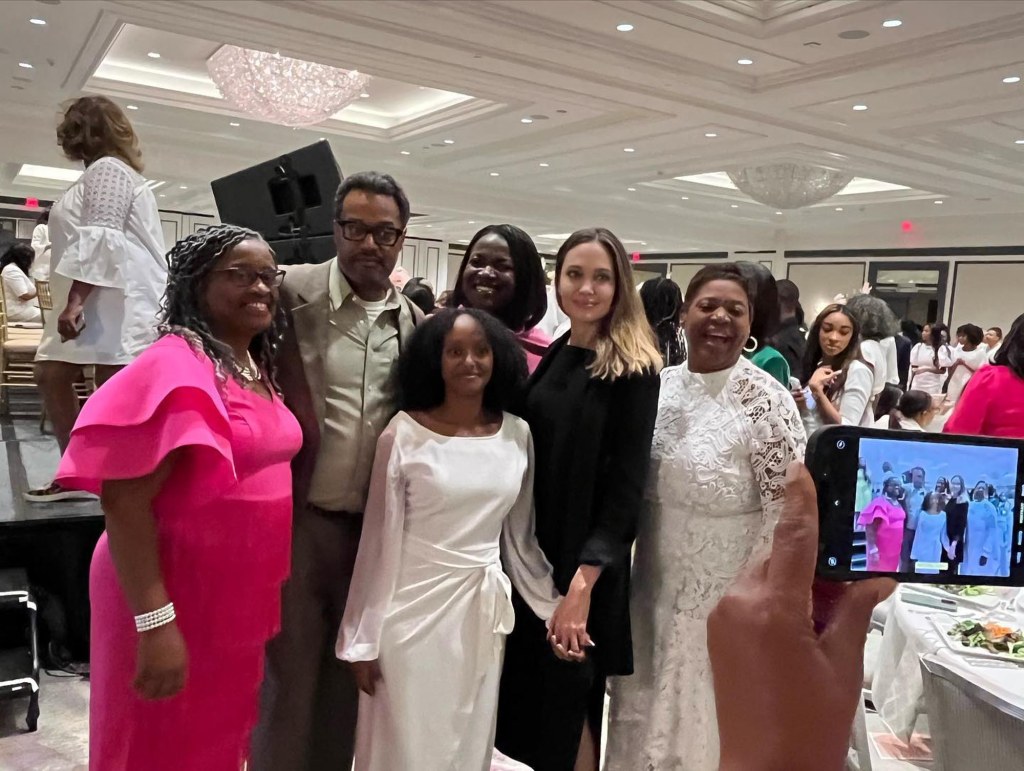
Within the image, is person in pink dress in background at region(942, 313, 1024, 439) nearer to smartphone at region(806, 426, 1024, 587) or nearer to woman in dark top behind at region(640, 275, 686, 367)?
woman in dark top behind at region(640, 275, 686, 367)

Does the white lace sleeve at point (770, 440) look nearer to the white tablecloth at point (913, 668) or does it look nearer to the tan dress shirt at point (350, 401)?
the white tablecloth at point (913, 668)

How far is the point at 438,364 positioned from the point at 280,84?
5.22 meters

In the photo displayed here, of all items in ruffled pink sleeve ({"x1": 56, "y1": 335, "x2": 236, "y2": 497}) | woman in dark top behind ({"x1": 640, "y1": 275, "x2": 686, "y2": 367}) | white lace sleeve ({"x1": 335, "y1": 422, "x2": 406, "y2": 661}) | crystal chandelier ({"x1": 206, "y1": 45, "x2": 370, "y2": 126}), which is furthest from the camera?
crystal chandelier ({"x1": 206, "y1": 45, "x2": 370, "y2": 126})

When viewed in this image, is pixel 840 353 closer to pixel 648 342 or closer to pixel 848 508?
pixel 648 342

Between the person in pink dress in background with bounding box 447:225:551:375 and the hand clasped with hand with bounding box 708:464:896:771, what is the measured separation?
1.76 meters

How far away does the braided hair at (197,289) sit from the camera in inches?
60.0

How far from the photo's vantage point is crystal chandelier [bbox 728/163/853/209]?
9961 millimetres

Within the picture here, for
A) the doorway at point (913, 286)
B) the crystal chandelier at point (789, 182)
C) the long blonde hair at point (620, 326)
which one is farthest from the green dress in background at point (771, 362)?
the doorway at point (913, 286)

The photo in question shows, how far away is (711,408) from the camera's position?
186cm

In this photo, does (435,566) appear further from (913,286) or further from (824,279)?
(824,279)

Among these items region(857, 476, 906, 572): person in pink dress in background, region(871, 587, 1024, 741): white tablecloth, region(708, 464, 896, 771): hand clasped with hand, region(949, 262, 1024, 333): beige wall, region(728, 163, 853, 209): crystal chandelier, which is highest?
region(728, 163, 853, 209): crystal chandelier

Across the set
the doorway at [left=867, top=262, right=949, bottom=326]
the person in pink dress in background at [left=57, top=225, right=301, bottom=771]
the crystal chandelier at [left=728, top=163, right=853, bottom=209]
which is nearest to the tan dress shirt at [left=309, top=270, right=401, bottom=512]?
the person in pink dress in background at [left=57, top=225, right=301, bottom=771]

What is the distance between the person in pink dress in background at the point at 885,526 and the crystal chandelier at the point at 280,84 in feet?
20.3

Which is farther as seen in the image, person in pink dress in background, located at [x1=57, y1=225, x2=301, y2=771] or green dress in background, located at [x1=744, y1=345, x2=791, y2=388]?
green dress in background, located at [x1=744, y1=345, x2=791, y2=388]
